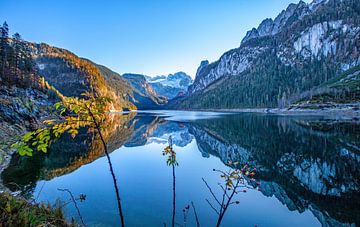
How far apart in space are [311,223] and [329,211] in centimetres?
194

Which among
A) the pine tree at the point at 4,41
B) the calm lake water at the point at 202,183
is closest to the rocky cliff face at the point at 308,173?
the calm lake water at the point at 202,183

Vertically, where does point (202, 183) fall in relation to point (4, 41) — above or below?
below

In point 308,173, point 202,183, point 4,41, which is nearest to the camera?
point 202,183

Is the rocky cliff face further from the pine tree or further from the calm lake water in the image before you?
the pine tree

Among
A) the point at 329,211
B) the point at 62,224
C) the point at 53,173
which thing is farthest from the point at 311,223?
the point at 53,173

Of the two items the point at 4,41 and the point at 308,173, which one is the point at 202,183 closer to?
the point at 308,173

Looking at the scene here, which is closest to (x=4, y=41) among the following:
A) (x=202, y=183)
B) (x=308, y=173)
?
(x=202, y=183)

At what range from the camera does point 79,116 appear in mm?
4109

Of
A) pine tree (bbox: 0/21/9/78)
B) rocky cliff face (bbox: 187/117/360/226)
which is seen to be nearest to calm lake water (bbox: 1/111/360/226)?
rocky cliff face (bbox: 187/117/360/226)

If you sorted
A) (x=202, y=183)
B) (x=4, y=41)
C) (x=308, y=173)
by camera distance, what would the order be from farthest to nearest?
(x=4, y=41), (x=308, y=173), (x=202, y=183)

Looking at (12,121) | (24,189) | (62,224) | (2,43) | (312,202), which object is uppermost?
(2,43)

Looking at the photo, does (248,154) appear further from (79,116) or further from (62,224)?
(79,116)

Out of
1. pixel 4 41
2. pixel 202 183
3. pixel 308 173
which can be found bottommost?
pixel 308 173

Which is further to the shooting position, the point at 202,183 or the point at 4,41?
the point at 4,41
